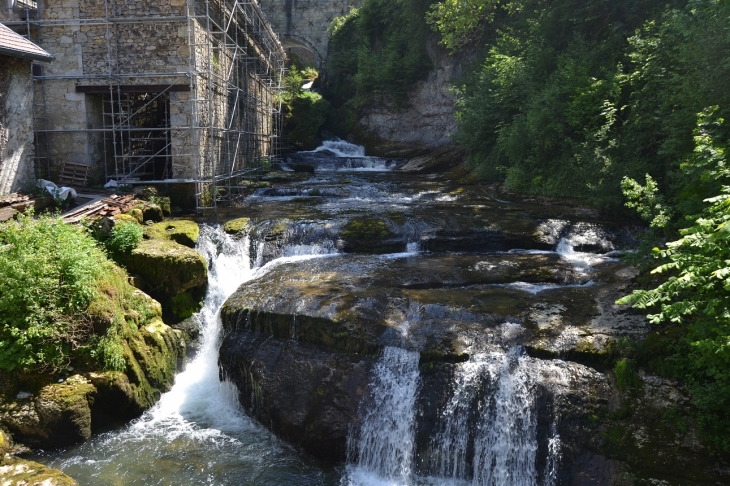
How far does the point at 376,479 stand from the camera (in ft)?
24.3

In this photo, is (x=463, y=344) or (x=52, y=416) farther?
(x=463, y=344)

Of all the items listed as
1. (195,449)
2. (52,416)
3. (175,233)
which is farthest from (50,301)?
(175,233)

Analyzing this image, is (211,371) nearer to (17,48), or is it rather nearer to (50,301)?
(50,301)

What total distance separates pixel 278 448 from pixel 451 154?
17333 mm

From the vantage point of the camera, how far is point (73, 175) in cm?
1416

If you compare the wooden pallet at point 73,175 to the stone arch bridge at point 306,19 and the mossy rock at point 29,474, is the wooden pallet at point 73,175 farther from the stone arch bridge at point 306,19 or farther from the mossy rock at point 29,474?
the stone arch bridge at point 306,19

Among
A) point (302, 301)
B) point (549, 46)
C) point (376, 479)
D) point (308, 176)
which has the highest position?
point (549, 46)

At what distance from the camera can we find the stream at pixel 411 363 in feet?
23.8

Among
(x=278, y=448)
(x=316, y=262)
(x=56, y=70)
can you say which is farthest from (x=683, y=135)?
(x=56, y=70)

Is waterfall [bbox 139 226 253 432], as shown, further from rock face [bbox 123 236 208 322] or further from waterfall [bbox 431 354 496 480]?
waterfall [bbox 431 354 496 480]

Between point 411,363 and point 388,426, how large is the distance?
872 mm

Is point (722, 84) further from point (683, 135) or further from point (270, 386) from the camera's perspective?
point (270, 386)

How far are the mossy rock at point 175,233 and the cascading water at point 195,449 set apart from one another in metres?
2.56

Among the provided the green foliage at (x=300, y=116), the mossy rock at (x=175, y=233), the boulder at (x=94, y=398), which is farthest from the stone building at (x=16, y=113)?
the green foliage at (x=300, y=116)
